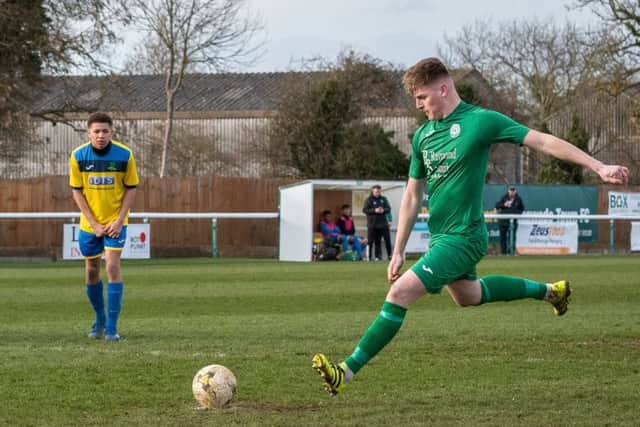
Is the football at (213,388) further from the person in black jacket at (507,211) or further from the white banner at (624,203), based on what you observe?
the white banner at (624,203)

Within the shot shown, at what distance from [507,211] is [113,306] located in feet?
75.9

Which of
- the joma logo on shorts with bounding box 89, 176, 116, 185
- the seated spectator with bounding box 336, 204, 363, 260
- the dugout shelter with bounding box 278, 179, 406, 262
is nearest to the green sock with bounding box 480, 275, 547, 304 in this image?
the joma logo on shorts with bounding box 89, 176, 116, 185

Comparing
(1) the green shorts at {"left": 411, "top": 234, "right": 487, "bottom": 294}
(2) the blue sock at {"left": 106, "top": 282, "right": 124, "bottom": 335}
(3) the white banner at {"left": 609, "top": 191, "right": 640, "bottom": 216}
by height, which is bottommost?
(2) the blue sock at {"left": 106, "top": 282, "right": 124, "bottom": 335}

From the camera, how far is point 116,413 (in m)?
6.62

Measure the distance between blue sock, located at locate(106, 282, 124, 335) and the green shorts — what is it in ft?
14.8

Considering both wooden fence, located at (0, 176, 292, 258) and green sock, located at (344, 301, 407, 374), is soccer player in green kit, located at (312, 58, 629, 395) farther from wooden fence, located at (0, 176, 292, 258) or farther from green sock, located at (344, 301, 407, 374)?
wooden fence, located at (0, 176, 292, 258)

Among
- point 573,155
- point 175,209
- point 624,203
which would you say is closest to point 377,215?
point 175,209

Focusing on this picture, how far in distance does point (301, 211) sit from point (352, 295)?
12766 millimetres

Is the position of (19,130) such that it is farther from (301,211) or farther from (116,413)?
(116,413)

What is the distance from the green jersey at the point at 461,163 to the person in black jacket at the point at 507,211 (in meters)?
25.8

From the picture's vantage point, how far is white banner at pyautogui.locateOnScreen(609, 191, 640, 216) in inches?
1443

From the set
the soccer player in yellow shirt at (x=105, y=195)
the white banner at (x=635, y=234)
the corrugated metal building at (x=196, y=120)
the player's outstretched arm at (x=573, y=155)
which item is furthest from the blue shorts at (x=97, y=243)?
the white banner at (x=635, y=234)

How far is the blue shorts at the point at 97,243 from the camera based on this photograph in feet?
34.1

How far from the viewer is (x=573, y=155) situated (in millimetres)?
6203
